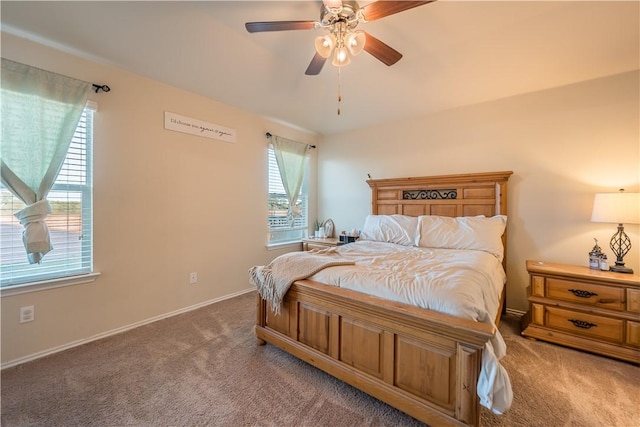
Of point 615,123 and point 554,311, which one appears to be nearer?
point 554,311

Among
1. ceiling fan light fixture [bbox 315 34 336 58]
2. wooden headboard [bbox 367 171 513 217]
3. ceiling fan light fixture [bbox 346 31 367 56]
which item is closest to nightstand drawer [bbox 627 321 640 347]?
wooden headboard [bbox 367 171 513 217]

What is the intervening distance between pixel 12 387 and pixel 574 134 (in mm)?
5165

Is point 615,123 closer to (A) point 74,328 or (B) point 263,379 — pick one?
(B) point 263,379

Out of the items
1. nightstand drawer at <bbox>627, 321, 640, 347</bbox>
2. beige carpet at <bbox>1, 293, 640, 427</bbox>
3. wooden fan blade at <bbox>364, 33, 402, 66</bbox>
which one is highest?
wooden fan blade at <bbox>364, 33, 402, 66</bbox>

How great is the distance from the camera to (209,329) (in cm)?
250

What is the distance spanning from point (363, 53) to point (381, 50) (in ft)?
1.63

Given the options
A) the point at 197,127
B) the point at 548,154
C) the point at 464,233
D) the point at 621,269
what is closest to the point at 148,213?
the point at 197,127

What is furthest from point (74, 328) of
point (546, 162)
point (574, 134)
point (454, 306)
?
point (574, 134)

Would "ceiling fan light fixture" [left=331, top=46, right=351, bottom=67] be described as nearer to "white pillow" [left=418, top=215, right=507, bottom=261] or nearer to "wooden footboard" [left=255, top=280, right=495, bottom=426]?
"wooden footboard" [left=255, top=280, right=495, bottom=426]

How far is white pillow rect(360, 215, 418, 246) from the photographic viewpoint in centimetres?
309

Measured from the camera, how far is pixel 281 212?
4.06 meters

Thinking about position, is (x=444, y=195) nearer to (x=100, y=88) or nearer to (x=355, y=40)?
(x=355, y=40)

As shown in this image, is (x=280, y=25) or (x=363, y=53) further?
(x=363, y=53)

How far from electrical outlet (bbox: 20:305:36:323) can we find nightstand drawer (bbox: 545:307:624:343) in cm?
433
